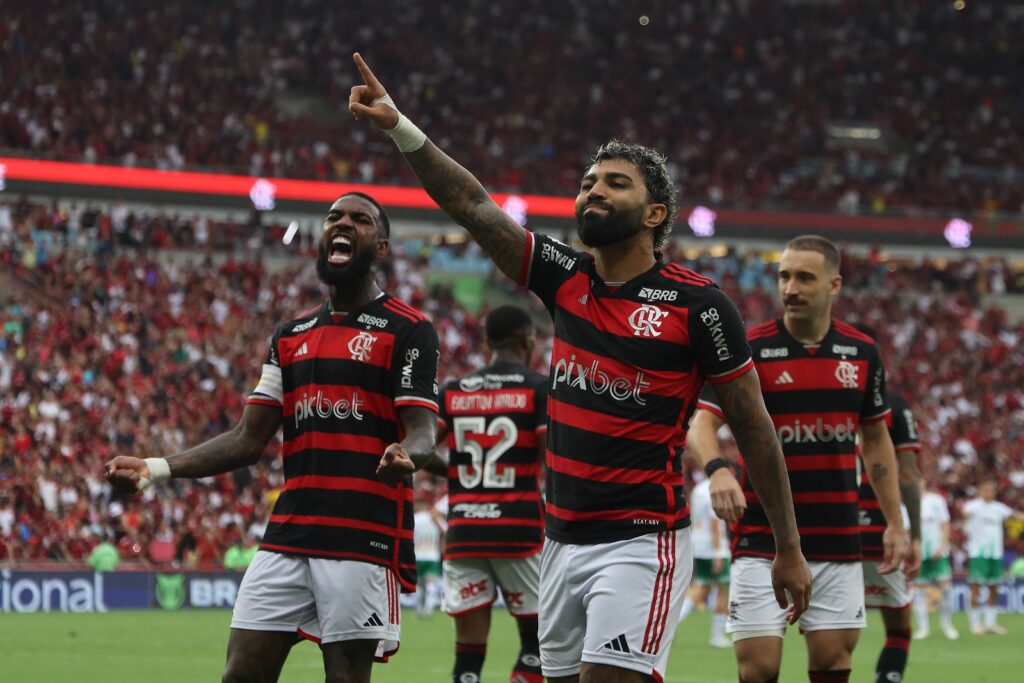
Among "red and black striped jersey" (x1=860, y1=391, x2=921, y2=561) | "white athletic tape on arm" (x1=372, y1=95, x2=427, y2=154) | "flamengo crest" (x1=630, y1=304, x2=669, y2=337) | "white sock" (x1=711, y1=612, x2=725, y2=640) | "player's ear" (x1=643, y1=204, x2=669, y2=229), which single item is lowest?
"white sock" (x1=711, y1=612, x2=725, y2=640)

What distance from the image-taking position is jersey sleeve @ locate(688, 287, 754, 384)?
18.8 feet

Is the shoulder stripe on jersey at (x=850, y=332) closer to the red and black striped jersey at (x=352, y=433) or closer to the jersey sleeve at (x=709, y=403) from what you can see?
the jersey sleeve at (x=709, y=403)

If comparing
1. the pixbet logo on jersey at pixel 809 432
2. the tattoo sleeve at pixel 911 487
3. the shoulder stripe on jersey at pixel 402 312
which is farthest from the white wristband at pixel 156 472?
the tattoo sleeve at pixel 911 487

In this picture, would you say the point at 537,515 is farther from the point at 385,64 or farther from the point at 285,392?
the point at 385,64

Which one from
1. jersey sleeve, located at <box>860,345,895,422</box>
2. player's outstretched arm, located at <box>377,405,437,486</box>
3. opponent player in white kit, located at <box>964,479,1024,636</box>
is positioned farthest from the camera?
opponent player in white kit, located at <box>964,479,1024,636</box>

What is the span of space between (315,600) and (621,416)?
1855mm

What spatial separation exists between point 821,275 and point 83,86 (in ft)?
108

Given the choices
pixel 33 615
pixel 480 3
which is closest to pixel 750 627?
pixel 33 615

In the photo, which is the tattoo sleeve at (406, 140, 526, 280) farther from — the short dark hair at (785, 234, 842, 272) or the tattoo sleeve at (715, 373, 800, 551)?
the short dark hair at (785, 234, 842, 272)

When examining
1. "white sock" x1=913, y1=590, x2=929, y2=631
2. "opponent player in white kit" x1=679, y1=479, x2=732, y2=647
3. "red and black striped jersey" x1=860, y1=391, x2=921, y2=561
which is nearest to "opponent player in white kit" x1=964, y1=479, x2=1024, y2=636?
"white sock" x1=913, y1=590, x2=929, y2=631

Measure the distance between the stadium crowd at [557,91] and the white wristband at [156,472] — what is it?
30.2 m

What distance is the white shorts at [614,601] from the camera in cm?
561

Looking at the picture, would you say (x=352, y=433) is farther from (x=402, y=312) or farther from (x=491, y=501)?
(x=491, y=501)

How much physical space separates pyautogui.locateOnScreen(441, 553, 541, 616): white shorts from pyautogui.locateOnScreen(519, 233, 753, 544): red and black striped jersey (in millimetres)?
3850
